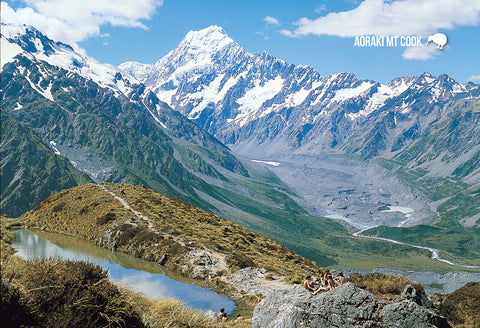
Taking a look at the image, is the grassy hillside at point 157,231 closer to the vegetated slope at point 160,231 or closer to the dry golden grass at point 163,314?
the vegetated slope at point 160,231

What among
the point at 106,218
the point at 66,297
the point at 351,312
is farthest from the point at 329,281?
the point at 106,218

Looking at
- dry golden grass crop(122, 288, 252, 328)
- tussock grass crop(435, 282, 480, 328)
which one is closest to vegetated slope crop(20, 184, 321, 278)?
tussock grass crop(435, 282, 480, 328)

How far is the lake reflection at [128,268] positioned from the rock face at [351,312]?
33.4 feet

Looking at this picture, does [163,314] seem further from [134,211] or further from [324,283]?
[134,211]

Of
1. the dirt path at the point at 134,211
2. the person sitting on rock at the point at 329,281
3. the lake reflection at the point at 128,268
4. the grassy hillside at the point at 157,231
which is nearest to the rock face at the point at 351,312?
the person sitting on rock at the point at 329,281

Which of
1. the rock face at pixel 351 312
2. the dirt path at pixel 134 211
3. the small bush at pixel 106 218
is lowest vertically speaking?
the rock face at pixel 351 312

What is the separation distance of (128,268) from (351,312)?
96.8 ft

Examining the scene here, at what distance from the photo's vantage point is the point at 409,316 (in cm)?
1520

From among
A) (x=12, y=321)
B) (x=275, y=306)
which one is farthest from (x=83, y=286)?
(x=275, y=306)

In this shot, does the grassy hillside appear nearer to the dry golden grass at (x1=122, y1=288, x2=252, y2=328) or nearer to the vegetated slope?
the vegetated slope

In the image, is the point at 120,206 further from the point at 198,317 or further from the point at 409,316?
the point at 409,316

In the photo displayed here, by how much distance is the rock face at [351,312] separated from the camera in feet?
49.8

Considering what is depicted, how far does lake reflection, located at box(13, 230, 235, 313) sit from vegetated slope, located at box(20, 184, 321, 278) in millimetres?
2605

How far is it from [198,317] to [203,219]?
59.0m
